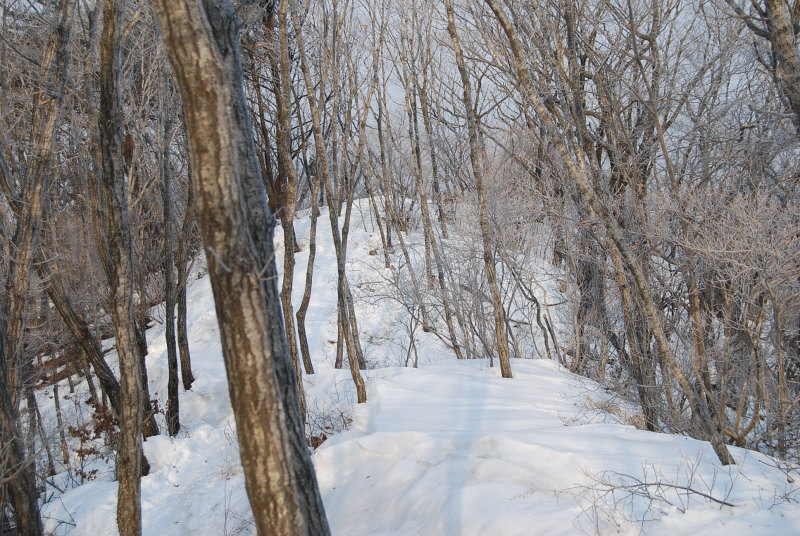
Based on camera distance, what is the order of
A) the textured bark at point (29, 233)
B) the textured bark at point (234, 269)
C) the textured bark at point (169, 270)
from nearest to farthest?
the textured bark at point (234, 269) → the textured bark at point (29, 233) → the textured bark at point (169, 270)

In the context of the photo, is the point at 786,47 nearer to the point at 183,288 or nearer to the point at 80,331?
the point at 80,331

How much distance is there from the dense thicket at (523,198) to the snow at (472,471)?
570mm

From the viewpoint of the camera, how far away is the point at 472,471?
435 cm

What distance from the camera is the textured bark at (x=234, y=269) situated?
7.52 ft

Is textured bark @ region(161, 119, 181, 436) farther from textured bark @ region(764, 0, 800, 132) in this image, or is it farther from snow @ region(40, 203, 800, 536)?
textured bark @ region(764, 0, 800, 132)

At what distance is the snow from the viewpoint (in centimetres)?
335

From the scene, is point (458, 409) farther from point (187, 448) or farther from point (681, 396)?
point (187, 448)

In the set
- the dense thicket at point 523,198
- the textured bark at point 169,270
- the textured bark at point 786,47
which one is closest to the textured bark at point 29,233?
the dense thicket at point 523,198

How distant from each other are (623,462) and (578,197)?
22.7ft

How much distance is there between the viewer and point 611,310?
36.8 ft

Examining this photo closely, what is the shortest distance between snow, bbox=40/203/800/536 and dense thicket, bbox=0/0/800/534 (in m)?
0.57

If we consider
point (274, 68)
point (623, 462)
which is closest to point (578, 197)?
point (274, 68)

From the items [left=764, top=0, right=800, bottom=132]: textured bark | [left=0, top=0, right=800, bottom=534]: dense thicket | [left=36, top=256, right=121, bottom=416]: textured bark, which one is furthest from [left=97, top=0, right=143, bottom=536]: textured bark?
[left=764, top=0, right=800, bottom=132]: textured bark

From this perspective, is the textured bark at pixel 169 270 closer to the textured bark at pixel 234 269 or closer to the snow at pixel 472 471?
the snow at pixel 472 471
